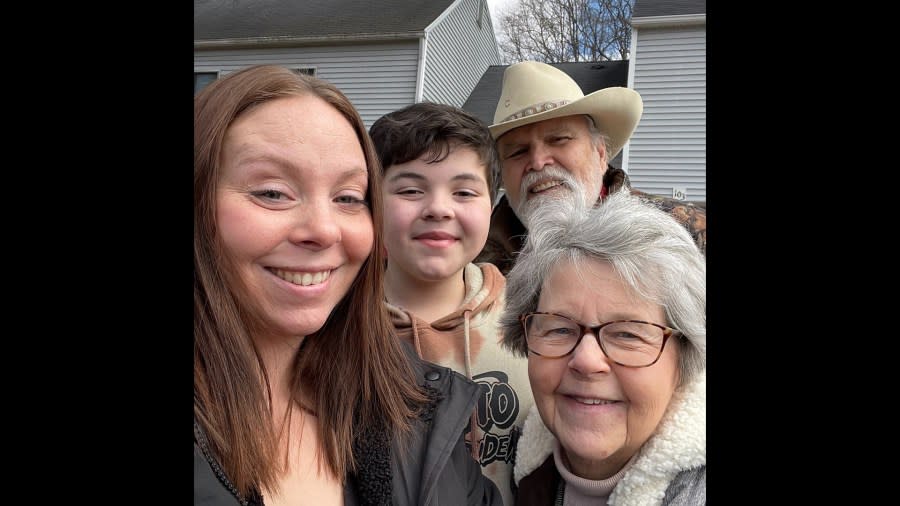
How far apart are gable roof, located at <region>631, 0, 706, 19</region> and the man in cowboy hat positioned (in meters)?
7.15

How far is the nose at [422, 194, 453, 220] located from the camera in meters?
2.02

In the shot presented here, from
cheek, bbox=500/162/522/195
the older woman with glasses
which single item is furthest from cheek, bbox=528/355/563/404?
cheek, bbox=500/162/522/195

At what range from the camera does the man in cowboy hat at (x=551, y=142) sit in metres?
2.77

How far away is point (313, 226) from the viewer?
1.18 m

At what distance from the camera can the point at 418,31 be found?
34.0 feet

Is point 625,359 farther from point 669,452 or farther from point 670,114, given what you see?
point 670,114

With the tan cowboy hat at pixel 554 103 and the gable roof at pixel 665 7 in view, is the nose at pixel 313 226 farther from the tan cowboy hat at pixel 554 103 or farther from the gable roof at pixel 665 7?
the gable roof at pixel 665 7

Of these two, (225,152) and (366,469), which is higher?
(225,152)
